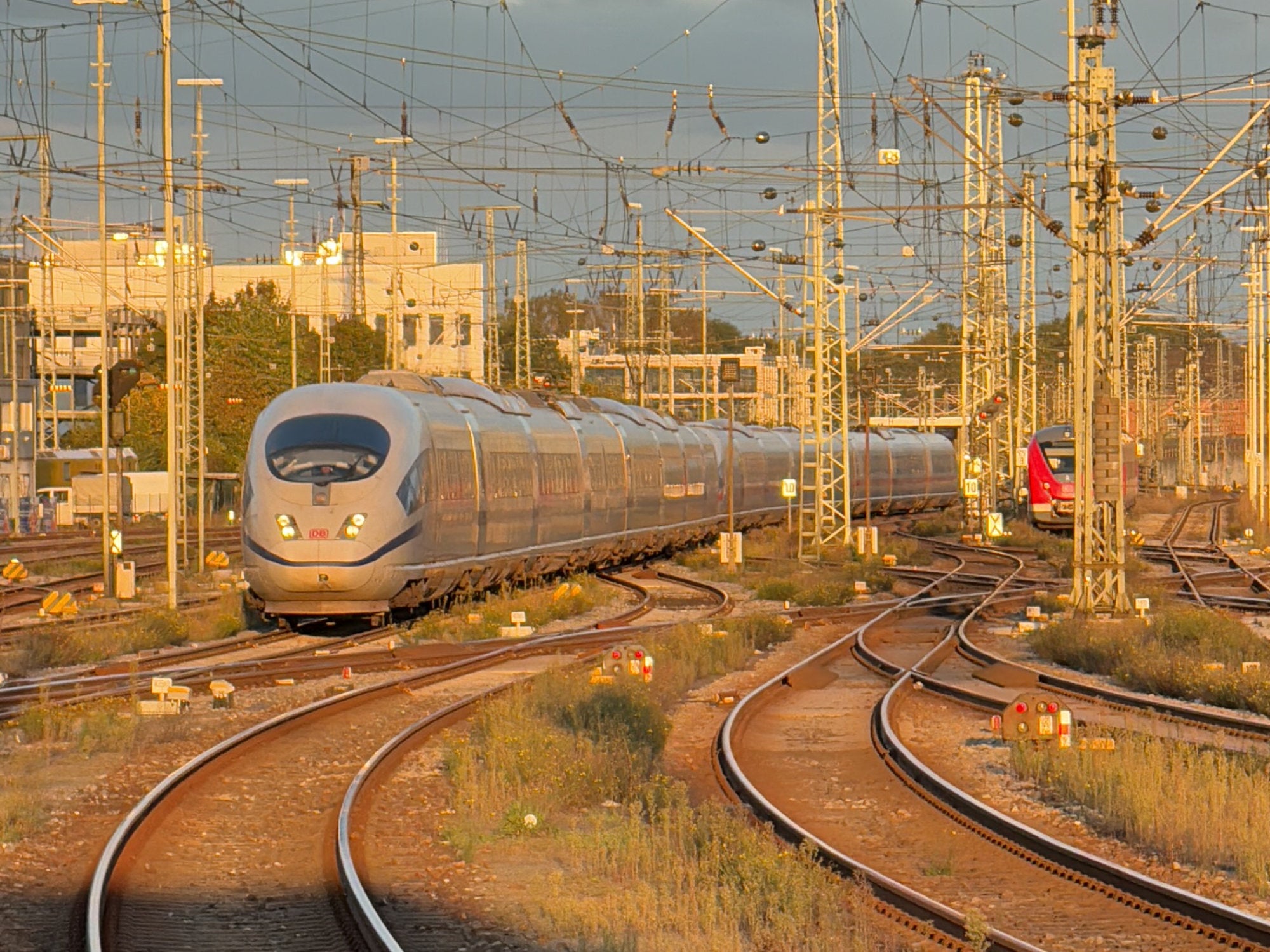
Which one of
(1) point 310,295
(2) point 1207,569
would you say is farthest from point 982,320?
(1) point 310,295

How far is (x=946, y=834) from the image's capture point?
12.0 metres

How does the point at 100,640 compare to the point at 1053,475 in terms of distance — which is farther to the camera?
the point at 1053,475

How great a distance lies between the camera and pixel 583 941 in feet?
29.4

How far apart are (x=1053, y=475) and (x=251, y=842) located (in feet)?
141

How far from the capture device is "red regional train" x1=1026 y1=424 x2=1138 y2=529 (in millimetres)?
51125

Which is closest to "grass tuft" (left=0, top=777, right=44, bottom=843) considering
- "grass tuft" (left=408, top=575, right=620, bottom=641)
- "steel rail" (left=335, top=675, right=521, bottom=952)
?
"steel rail" (left=335, top=675, right=521, bottom=952)

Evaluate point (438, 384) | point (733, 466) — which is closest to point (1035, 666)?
point (438, 384)

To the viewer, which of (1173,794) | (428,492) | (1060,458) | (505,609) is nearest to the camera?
(1173,794)

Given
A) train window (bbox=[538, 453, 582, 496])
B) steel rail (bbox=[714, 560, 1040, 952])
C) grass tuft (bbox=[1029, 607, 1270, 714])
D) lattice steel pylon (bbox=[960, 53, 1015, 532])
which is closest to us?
steel rail (bbox=[714, 560, 1040, 952])

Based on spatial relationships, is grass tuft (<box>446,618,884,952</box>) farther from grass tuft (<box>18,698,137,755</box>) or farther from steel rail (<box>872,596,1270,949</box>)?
grass tuft (<box>18,698,137,755</box>)

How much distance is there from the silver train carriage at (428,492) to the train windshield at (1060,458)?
47.9 feet

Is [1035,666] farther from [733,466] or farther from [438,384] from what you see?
[733,466]

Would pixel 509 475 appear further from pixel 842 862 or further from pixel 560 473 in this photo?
pixel 842 862

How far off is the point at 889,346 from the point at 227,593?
2699cm
